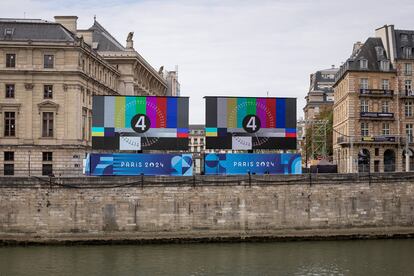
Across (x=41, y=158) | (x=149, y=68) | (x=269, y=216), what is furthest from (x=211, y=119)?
(x=149, y=68)

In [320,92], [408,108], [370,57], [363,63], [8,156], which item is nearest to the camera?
[8,156]

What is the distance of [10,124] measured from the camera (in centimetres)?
6938

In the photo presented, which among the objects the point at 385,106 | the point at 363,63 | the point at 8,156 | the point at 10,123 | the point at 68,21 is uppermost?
the point at 68,21

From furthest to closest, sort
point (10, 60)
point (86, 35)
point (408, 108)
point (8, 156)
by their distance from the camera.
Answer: point (86, 35) → point (408, 108) → point (10, 60) → point (8, 156)

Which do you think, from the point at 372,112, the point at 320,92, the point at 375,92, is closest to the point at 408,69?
the point at 375,92

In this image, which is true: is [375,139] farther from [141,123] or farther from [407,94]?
[141,123]

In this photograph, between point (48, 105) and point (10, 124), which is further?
point (48, 105)

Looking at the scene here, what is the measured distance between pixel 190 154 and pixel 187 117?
284 centimetres

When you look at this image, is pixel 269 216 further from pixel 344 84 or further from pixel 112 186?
pixel 344 84

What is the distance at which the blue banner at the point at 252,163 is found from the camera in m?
52.2

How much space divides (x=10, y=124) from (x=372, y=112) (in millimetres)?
42049

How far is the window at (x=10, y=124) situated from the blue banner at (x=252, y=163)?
25880 mm

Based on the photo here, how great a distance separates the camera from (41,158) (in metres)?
69.0

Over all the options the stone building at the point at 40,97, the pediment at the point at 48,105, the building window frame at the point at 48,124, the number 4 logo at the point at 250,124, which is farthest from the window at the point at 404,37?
the building window frame at the point at 48,124
